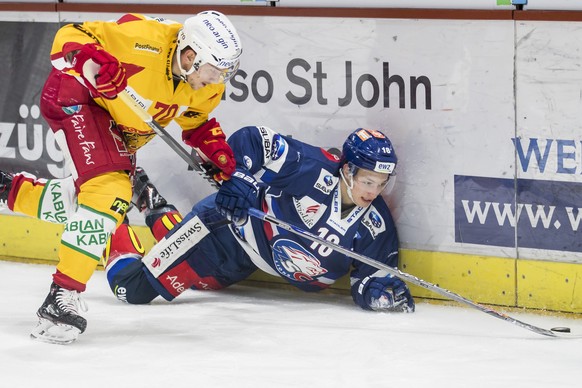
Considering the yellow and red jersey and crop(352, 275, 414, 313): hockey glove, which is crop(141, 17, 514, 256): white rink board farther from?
the yellow and red jersey

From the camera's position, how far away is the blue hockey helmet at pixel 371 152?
478cm

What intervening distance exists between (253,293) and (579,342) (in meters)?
1.43

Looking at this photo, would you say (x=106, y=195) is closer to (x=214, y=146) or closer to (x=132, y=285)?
(x=214, y=146)

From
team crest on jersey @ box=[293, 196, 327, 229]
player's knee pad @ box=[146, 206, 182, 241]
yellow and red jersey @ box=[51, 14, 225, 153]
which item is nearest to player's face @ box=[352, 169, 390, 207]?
team crest on jersey @ box=[293, 196, 327, 229]

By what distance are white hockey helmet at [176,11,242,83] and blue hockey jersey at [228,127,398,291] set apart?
1.55ft

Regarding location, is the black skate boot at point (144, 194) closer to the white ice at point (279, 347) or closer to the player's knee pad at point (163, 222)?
the player's knee pad at point (163, 222)

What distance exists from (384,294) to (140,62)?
127cm

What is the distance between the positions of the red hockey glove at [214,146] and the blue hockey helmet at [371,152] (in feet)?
1.49

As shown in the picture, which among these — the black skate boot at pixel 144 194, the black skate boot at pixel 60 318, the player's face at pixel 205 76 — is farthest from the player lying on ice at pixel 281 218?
the black skate boot at pixel 60 318

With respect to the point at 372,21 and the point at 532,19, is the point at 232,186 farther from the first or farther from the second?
the point at 532,19

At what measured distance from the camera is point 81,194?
440 cm

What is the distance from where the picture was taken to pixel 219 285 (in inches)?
207

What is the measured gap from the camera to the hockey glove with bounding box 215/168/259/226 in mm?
4629

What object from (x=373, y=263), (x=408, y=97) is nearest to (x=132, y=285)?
→ (x=373, y=263)
